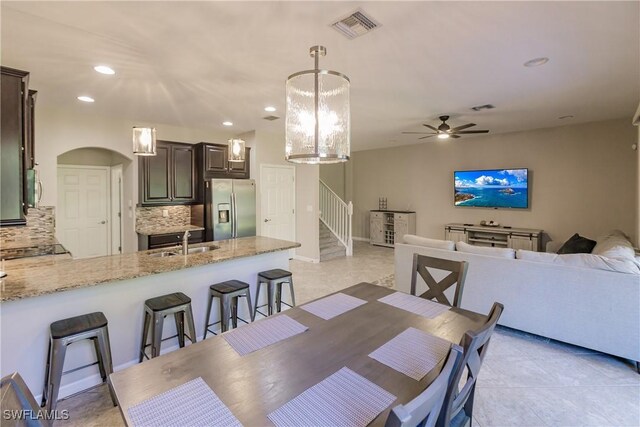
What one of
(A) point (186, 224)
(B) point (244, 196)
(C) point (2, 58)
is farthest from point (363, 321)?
(A) point (186, 224)

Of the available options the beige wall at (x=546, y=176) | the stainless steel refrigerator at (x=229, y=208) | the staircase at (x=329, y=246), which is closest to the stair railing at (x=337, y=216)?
the staircase at (x=329, y=246)

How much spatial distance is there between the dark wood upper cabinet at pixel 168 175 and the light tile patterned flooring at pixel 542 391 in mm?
3309

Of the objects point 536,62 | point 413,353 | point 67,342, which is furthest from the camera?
point 536,62

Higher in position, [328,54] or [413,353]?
[328,54]

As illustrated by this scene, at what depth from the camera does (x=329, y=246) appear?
725cm

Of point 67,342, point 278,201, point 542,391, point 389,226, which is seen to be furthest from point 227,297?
point 389,226

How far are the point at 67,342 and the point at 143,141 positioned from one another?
79.3 inches

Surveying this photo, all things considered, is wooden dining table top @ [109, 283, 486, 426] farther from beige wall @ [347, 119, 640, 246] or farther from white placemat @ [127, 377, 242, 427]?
beige wall @ [347, 119, 640, 246]

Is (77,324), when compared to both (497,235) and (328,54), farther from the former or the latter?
(497,235)

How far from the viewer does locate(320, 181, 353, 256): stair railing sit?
7.24m

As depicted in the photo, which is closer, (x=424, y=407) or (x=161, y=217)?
(x=424, y=407)

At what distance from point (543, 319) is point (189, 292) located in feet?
11.4

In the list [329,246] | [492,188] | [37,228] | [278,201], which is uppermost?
[492,188]

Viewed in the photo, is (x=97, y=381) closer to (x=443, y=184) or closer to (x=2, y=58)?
(x=2, y=58)
